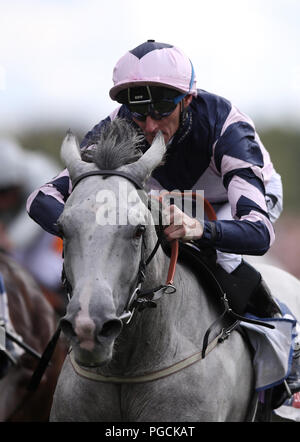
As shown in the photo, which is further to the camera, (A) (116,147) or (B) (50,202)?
(B) (50,202)

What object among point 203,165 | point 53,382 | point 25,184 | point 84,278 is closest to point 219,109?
point 203,165

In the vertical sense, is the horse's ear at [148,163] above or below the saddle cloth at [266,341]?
above

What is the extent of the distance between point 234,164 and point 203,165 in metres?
0.38

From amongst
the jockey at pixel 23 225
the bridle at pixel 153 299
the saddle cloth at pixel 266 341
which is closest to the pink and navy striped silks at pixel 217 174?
the bridle at pixel 153 299

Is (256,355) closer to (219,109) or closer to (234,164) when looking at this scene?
(234,164)

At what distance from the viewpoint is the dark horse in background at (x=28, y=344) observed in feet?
24.5

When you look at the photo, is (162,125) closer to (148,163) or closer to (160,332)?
(148,163)

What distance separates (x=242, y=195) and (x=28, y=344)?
12.0 ft

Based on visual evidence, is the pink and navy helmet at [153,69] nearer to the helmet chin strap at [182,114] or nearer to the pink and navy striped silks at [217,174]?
the helmet chin strap at [182,114]

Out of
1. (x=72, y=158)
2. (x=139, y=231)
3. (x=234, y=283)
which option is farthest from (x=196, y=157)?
(x=139, y=231)

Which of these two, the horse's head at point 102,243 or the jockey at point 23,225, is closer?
the horse's head at point 102,243

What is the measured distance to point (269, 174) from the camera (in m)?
5.42

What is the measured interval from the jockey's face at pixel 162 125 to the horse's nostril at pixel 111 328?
1431 millimetres

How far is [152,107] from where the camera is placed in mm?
4676
